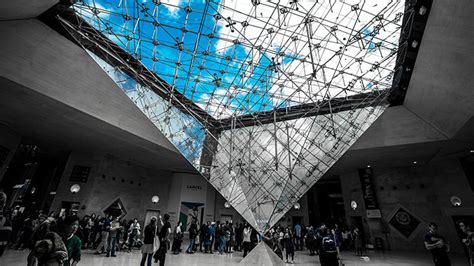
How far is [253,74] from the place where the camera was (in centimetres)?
973

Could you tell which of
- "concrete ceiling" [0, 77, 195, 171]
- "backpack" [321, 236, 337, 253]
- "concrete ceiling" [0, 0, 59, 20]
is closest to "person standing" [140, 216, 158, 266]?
"backpack" [321, 236, 337, 253]

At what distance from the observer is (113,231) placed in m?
7.69

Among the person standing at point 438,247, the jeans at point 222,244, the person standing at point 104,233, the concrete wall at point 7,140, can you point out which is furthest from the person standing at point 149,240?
the concrete wall at point 7,140

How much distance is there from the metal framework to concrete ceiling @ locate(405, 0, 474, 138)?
884 mm

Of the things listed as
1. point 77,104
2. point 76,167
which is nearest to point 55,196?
point 76,167

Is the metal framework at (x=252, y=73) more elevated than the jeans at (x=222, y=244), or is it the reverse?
the metal framework at (x=252, y=73)

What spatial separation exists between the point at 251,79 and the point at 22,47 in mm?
7736

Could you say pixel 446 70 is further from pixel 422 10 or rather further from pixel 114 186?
pixel 114 186

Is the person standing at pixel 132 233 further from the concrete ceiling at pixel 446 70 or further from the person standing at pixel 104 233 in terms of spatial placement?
the concrete ceiling at pixel 446 70

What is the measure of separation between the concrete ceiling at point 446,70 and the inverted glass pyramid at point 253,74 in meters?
1.06

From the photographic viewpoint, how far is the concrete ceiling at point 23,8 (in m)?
5.90

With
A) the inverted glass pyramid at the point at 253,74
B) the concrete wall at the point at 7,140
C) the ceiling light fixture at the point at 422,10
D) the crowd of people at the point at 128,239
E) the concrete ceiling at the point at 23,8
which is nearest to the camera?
the crowd of people at the point at 128,239

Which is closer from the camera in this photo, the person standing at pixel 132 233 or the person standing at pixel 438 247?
the person standing at pixel 438 247

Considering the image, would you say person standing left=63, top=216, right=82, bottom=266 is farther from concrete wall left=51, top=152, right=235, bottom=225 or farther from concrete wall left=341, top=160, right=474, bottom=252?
concrete wall left=341, top=160, right=474, bottom=252
